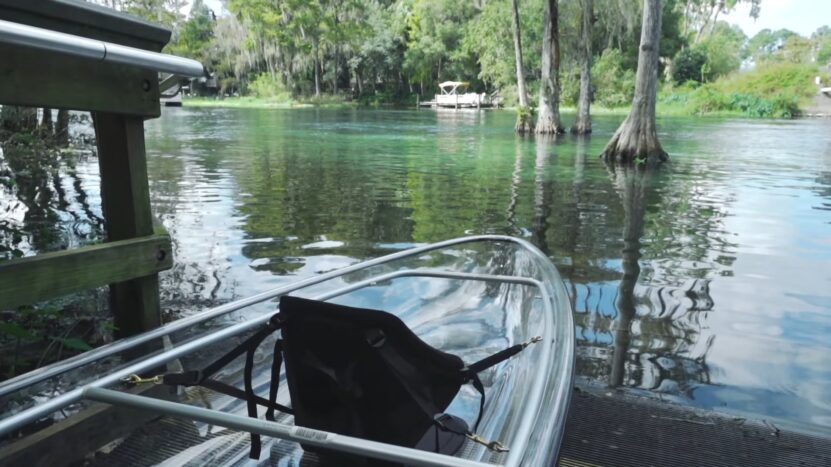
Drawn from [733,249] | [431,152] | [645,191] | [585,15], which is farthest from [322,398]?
[585,15]

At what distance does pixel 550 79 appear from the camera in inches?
1003

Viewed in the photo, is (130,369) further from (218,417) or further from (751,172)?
(751,172)

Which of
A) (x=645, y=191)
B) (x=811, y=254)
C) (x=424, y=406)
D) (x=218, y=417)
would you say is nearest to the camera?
(x=218, y=417)

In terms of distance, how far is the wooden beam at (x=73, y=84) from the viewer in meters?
2.11

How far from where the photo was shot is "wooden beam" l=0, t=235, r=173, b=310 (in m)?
2.22

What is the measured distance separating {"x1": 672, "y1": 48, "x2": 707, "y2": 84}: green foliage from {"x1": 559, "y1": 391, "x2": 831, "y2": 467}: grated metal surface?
2239 inches

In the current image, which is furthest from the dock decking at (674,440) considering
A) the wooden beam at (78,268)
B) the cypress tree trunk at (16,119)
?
the cypress tree trunk at (16,119)

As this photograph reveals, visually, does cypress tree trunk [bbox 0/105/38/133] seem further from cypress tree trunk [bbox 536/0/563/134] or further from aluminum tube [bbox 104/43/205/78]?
cypress tree trunk [bbox 536/0/563/134]

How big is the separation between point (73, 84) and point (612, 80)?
47.9 metres

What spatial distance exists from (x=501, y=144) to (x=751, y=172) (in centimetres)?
879

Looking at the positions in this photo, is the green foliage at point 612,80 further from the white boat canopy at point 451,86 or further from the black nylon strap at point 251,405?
the black nylon strap at point 251,405

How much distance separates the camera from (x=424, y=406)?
1.94 metres

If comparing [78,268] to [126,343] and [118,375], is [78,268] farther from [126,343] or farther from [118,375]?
[118,375]

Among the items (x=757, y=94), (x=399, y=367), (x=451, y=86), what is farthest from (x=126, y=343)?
(x=451, y=86)
